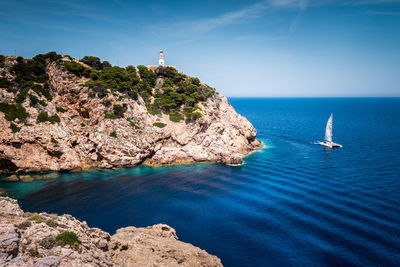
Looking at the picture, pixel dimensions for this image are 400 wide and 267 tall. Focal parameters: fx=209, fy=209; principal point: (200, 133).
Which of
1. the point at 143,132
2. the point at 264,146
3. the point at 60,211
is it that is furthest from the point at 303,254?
the point at 264,146

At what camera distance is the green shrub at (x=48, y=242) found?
12.0 metres

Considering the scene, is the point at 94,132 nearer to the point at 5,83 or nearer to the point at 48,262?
the point at 5,83

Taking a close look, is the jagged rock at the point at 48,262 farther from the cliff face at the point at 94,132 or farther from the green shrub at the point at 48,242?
the cliff face at the point at 94,132

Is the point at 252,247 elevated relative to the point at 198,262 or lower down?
lower down

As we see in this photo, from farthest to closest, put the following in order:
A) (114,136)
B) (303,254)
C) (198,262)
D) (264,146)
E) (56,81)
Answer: (264,146) → (56,81) → (114,136) → (303,254) → (198,262)

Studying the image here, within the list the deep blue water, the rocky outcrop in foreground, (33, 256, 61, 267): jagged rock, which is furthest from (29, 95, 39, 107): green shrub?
(33, 256, 61, 267): jagged rock

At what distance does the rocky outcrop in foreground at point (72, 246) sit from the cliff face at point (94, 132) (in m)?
28.3

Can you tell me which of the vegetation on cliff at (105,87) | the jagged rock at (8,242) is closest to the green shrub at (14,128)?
the vegetation on cliff at (105,87)

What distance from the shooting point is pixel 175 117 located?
187 feet

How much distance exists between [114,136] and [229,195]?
28.3m

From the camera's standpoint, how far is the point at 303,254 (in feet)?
71.9

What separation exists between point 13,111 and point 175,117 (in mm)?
34177

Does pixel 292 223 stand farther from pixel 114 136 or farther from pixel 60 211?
pixel 114 136

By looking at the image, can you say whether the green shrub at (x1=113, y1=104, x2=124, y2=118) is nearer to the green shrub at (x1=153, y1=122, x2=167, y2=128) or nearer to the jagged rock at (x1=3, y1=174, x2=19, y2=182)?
the green shrub at (x1=153, y1=122, x2=167, y2=128)
